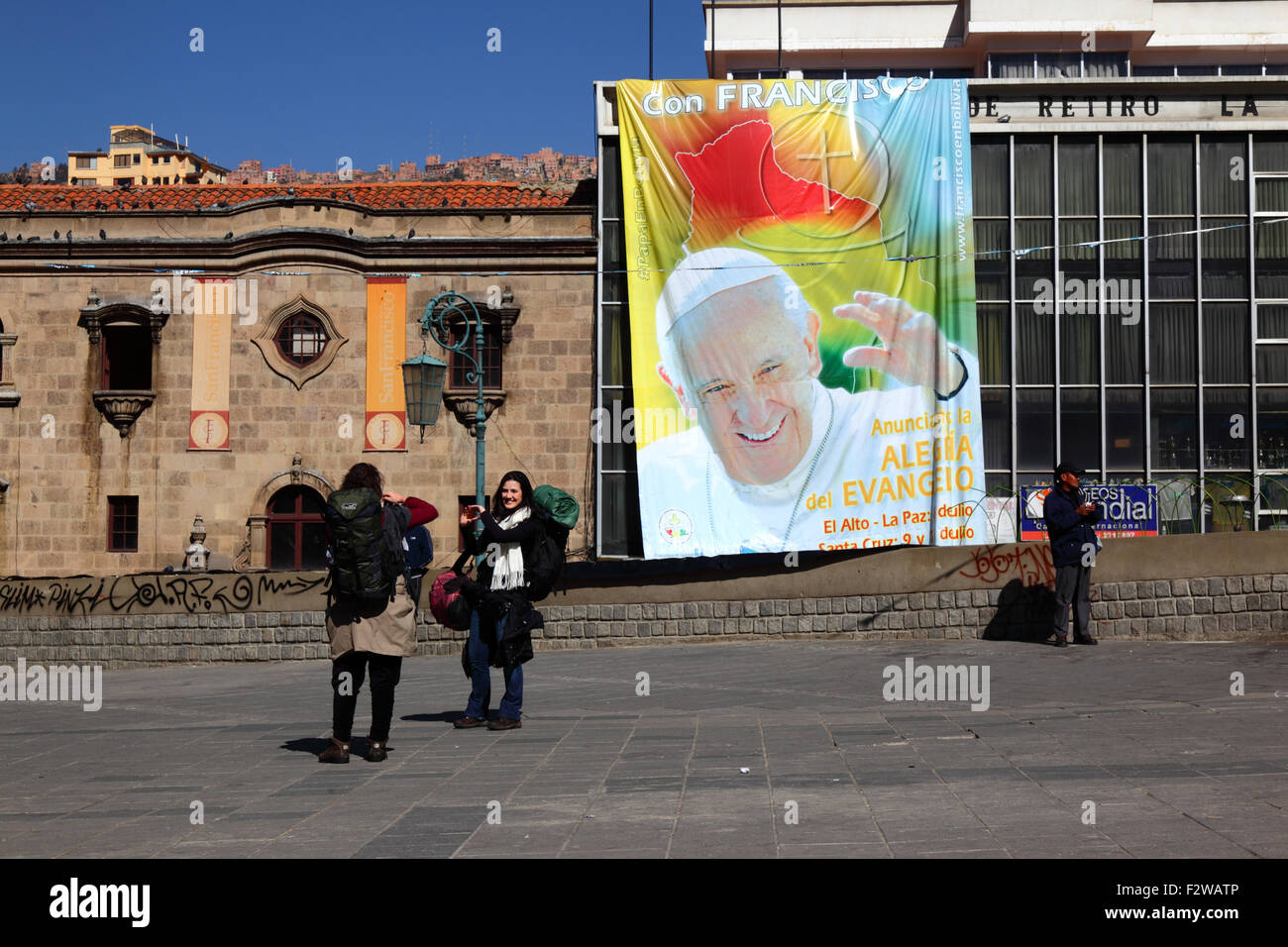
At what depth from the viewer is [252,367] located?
26312mm

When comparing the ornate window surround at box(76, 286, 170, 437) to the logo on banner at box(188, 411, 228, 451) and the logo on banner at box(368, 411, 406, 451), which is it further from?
the logo on banner at box(368, 411, 406, 451)

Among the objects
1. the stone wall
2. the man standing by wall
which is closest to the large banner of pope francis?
the stone wall

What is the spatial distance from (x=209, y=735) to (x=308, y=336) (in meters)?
17.1

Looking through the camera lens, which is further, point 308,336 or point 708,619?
point 308,336

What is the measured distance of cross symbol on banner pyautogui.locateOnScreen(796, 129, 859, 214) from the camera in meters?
23.5

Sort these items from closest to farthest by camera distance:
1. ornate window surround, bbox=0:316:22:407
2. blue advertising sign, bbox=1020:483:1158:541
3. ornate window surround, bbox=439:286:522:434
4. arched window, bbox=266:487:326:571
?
blue advertising sign, bbox=1020:483:1158:541 < ornate window surround, bbox=439:286:522:434 < arched window, bbox=266:487:326:571 < ornate window surround, bbox=0:316:22:407

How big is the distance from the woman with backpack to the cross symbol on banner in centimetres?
1618

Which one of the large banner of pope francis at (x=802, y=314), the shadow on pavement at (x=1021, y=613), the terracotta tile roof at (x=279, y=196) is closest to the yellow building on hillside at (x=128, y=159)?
the terracotta tile roof at (x=279, y=196)

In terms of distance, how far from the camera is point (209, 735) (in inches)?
401

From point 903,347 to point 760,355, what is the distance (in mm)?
2356

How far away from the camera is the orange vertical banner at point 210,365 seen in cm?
2634

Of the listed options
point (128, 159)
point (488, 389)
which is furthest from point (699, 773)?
point (128, 159)
